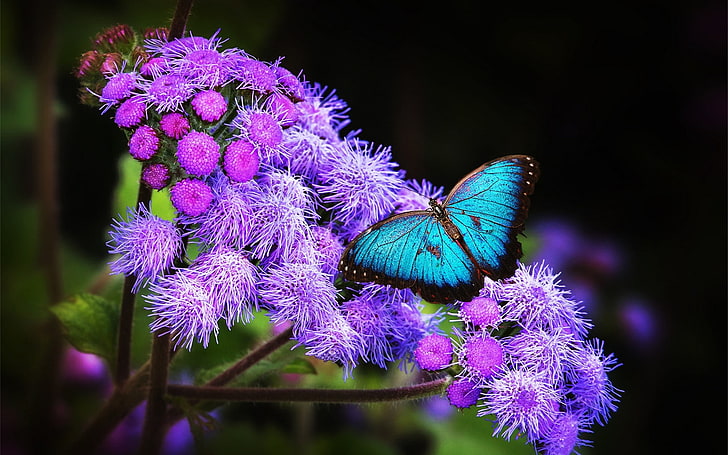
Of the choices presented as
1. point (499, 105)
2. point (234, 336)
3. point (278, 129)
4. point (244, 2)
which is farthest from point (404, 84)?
point (278, 129)

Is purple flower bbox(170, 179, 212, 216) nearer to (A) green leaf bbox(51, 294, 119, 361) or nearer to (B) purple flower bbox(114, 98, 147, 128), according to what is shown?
(B) purple flower bbox(114, 98, 147, 128)

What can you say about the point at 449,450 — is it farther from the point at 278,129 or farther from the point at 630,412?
the point at 278,129

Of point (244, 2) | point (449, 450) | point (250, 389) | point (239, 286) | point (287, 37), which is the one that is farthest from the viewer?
point (287, 37)

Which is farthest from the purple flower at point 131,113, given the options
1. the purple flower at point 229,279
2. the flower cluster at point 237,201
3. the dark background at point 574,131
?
the dark background at point 574,131

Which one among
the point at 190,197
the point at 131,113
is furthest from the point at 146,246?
the point at 131,113

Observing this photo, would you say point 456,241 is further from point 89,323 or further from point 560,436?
point 89,323
